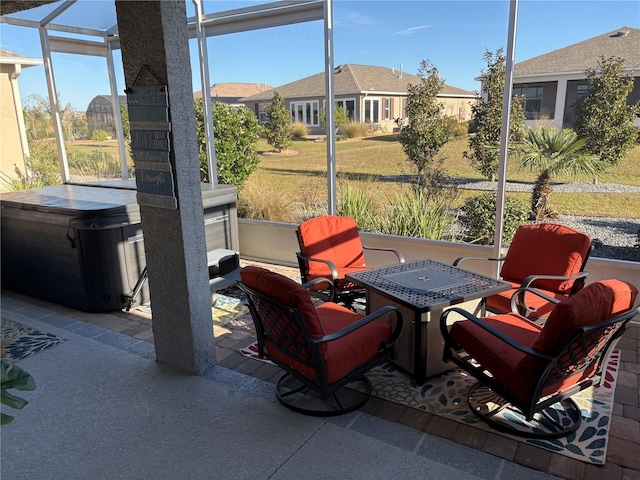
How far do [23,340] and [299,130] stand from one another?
394 centimetres

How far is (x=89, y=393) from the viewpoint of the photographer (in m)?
3.32

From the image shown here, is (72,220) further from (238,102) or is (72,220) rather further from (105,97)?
(105,97)

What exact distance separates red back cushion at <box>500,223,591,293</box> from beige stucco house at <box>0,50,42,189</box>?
30.0 feet

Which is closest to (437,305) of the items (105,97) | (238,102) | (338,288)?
(338,288)

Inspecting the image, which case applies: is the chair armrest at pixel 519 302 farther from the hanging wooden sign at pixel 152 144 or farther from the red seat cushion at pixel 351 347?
the hanging wooden sign at pixel 152 144

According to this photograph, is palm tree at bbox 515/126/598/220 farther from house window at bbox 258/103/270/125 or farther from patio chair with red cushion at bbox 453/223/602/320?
house window at bbox 258/103/270/125

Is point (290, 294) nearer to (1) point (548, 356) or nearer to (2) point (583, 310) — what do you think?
(1) point (548, 356)

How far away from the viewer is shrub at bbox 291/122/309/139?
6184 millimetres

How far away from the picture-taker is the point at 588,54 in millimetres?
4332

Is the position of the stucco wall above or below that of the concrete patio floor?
above

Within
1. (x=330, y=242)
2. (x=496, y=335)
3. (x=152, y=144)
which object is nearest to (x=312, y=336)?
(x=496, y=335)

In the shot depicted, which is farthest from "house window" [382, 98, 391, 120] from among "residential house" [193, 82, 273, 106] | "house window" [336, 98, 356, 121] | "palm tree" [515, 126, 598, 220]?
"residential house" [193, 82, 273, 106]

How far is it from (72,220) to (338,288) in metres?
2.67

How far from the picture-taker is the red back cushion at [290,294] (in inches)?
104
